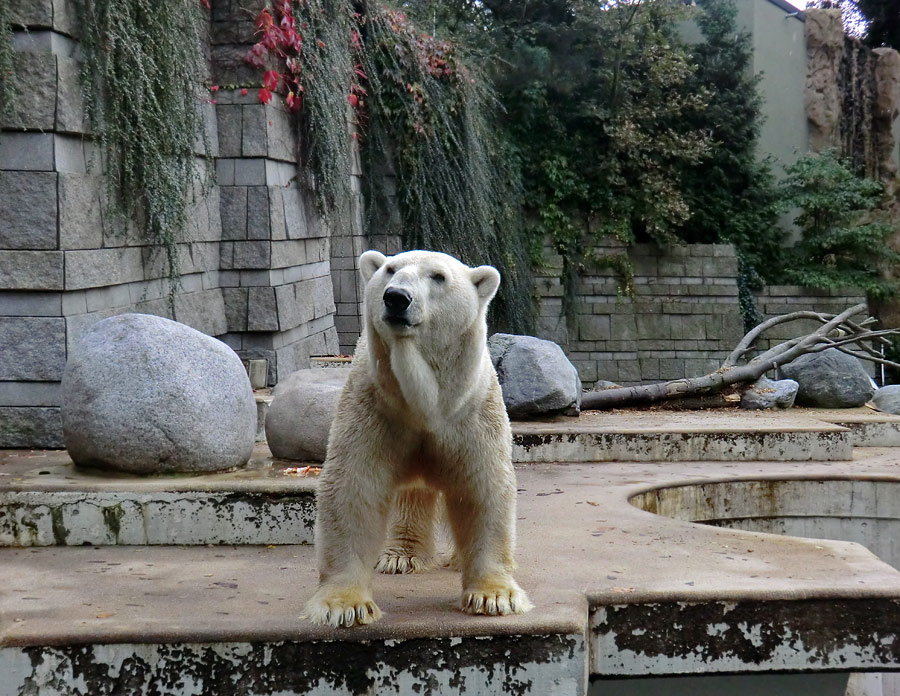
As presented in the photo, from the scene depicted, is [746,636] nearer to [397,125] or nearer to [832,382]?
[832,382]

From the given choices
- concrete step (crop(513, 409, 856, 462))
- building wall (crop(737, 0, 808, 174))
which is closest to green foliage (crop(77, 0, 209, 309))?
concrete step (crop(513, 409, 856, 462))

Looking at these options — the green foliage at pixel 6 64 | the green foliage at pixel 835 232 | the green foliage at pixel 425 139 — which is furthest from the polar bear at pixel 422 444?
the green foliage at pixel 835 232

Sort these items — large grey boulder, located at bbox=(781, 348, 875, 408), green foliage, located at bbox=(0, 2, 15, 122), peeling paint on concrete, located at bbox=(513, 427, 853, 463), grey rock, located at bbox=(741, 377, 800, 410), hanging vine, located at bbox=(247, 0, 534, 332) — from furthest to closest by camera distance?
1. large grey boulder, located at bbox=(781, 348, 875, 408)
2. grey rock, located at bbox=(741, 377, 800, 410)
3. hanging vine, located at bbox=(247, 0, 534, 332)
4. peeling paint on concrete, located at bbox=(513, 427, 853, 463)
5. green foliage, located at bbox=(0, 2, 15, 122)

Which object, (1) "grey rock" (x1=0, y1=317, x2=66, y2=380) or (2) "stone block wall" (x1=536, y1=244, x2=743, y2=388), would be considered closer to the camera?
(1) "grey rock" (x1=0, y1=317, x2=66, y2=380)

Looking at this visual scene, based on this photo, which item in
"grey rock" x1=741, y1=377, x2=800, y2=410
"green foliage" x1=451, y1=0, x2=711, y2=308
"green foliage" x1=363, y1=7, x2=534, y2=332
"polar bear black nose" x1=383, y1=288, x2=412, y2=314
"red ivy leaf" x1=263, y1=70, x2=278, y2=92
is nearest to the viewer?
"polar bear black nose" x1=383, y1=288, x2=412, y2=314

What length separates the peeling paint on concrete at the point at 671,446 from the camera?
6.27 meters

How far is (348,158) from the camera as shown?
27.6 feet

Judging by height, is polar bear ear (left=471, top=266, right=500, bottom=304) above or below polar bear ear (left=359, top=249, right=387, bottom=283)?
below

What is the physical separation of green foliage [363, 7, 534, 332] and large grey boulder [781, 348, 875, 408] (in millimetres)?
3413

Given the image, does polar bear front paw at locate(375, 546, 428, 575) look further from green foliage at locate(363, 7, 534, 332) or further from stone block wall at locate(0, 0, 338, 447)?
green foliage at locate(363, 7, 534, 332)

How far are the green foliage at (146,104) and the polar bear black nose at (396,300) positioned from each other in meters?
3.20

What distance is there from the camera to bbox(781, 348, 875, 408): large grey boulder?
28.9 feet

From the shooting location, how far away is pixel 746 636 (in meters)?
3.04

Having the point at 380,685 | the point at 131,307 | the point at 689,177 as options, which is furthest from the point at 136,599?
the point at 689,177
